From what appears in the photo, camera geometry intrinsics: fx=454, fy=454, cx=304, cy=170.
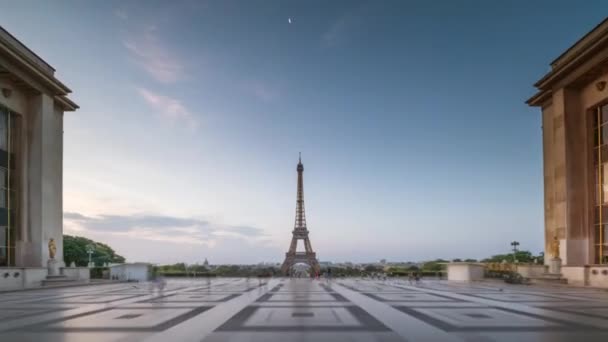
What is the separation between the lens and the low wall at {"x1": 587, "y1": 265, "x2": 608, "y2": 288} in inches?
1151

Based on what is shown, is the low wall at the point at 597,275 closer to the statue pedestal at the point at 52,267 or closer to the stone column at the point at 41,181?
the statue pedestal at the point at 52,267

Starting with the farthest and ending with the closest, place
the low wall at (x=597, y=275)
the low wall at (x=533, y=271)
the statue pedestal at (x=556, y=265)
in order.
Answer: the low wall at (x=533, y=271) < the statue pedestal at (x=556, y=265) < the low wall at (x=597, y=275)

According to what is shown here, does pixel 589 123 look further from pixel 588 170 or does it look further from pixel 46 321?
pixel 46 321

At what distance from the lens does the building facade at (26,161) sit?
117ft

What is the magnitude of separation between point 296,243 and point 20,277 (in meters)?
72.8

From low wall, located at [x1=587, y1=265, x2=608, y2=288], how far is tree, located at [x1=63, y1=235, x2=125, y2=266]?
7444 cm

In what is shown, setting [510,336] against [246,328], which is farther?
[246,328]

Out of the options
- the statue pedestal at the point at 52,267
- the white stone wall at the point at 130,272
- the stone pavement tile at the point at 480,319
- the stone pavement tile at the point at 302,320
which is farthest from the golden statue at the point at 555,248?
the statue pedestal at the point at 52,267

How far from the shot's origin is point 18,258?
36281mm

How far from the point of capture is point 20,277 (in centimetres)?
3105

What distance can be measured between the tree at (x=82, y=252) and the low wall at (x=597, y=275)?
74.4 metres

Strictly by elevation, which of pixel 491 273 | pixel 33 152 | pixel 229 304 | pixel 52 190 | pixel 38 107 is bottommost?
pixel 491 273

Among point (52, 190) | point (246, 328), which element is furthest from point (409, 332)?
point (52, 190)

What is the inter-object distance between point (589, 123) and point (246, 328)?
116ft
